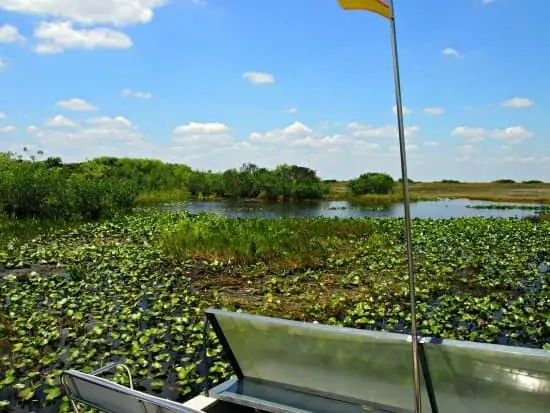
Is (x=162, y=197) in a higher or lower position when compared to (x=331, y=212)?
higher

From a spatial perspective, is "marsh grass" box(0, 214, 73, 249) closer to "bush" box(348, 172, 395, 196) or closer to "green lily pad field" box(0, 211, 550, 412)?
"green lily pad field" box(0, 211, 550, 412)

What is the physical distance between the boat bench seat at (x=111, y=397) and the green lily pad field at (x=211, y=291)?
2.10 m

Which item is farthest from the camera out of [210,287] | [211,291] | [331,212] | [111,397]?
[331,212]

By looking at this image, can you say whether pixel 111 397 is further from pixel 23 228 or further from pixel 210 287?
pixel 23 228

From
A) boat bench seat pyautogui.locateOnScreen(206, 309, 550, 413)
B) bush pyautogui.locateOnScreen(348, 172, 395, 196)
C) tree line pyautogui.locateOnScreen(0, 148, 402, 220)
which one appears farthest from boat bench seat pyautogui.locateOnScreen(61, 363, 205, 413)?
bush pyautogui.locateOnScreen(348, 172, 395, 196)

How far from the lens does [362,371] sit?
3312 millimetres

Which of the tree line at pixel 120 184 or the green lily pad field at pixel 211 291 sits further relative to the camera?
the tree line at pixel 120 184

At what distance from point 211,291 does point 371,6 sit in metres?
7.52

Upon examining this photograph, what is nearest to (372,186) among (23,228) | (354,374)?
(23,228)

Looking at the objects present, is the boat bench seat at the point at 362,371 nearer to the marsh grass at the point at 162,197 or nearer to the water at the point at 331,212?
the water at the point at 331,212

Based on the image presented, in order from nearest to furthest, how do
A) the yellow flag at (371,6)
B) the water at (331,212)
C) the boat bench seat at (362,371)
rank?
the yellow flag at (371,6) → the boat bench seat at (362,371) → the water at (331,212)

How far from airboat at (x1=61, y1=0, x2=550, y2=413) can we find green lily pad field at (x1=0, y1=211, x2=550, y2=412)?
5.62 feet

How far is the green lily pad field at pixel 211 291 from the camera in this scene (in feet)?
19.4

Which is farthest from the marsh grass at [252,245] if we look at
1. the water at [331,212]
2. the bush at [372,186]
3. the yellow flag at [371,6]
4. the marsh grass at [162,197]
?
the bush at [372,186]
